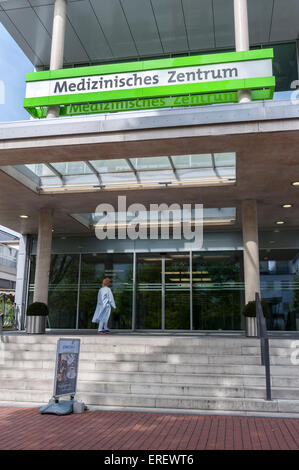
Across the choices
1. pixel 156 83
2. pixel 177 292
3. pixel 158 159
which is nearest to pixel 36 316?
pixel 177 292

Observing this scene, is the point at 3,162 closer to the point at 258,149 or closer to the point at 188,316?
the point at 258,149

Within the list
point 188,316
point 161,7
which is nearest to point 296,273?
point 188,316

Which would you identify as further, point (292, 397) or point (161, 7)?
Answer: point (161, 7)

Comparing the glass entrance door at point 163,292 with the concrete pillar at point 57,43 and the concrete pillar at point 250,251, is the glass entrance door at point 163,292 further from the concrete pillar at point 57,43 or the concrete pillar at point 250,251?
the concrete pillar at point 57,43

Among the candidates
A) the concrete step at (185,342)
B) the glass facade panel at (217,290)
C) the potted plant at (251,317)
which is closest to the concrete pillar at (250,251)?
the potted plant at (251,317)

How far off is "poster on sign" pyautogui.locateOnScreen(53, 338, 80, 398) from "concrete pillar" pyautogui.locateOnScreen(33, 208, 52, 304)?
7761mm

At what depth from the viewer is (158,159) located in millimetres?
12664

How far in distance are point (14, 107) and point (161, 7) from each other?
658 cm

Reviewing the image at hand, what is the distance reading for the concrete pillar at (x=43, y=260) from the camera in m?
14.9

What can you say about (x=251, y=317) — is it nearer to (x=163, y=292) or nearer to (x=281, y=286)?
(x=281, y=286)

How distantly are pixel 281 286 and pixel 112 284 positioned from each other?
730 cm

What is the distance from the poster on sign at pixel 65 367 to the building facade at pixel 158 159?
15.2ft

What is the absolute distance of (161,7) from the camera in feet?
49.9

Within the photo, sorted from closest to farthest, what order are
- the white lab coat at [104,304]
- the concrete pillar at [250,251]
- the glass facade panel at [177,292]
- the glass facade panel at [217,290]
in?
the concrete pillar at [250,251]
the white lab coat at [104,304]
the glass facade panel at [217,290]
the glass facade panel at [177,292]
